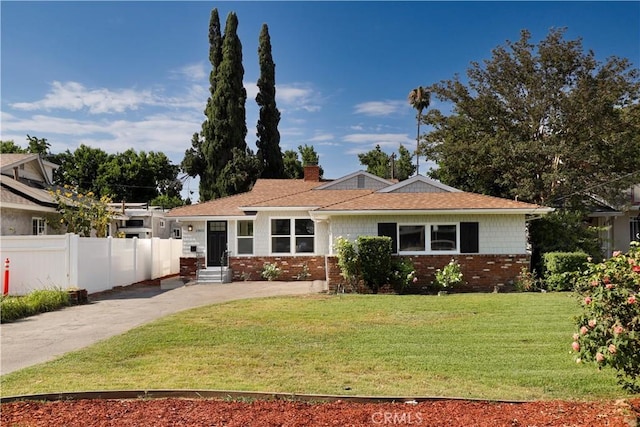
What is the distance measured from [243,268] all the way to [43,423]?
16293 mm

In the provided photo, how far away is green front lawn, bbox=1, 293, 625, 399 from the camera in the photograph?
5.73m

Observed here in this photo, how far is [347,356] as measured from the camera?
23.5 feet

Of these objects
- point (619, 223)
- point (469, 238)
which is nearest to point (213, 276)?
point (469, 238)

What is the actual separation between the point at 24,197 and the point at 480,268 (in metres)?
18.1

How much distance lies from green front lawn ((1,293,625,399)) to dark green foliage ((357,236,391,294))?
3807mm

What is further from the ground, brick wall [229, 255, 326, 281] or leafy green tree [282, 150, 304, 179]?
leafy green tree [282, 150, 304, 179]

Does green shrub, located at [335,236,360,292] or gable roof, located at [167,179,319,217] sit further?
gable roof, located at [167,179,319,217]

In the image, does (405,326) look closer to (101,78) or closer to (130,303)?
(130,303)

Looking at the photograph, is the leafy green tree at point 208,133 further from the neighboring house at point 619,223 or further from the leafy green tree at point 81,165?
the neighboring house at point 619,223

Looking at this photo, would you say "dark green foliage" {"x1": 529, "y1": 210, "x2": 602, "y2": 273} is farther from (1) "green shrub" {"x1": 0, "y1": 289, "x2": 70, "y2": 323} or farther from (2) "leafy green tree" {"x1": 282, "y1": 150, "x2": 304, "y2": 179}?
(2) "leafy green tree" {"x1": 282, "y1": 150, "x2": 304, "y2": 179}

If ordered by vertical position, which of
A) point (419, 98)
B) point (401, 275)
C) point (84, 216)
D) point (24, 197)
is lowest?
point (401, 275)

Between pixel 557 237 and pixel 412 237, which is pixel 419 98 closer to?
pixel 557 237

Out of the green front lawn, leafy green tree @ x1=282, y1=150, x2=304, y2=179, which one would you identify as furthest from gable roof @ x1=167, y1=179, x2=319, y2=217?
leafy green tree @ x1=282, y1=150, x2=304, y2=179

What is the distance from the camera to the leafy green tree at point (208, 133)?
131ft
